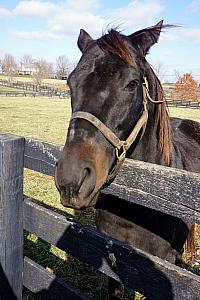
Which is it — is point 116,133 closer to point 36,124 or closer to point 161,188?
point 161,188

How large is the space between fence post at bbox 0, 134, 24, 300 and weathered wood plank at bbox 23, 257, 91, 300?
90mm

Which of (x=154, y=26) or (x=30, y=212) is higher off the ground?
(x=154, y=26)

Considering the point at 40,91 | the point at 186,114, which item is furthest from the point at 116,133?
the point at 40,91

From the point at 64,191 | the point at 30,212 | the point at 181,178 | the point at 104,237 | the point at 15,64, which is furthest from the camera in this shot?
the point at 15,64

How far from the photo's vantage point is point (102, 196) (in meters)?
2.58

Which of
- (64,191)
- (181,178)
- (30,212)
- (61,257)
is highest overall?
(181,178)

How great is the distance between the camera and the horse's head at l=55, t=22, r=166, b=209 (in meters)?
1.63

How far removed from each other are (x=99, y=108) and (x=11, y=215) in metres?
0.98

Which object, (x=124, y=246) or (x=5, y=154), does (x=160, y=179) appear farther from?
(x=5, y=154)

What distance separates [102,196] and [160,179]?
3.50 ft

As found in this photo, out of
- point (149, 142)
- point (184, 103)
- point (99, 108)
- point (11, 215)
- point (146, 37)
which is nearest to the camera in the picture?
point (99, 108)

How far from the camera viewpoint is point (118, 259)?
5.64 ft

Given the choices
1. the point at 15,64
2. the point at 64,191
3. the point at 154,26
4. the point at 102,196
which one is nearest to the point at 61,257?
the point at 102,196

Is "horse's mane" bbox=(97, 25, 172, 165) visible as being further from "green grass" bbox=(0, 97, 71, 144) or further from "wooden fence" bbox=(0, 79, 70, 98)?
"wooden fence" bbox=(0, 79, 70, 98)
